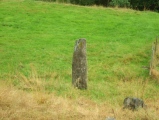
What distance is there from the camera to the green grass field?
12.4m

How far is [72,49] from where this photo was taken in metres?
19.6

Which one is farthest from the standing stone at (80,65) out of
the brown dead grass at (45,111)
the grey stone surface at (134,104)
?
the brown dead grass at (45,111)

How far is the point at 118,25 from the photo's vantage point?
2653 cm

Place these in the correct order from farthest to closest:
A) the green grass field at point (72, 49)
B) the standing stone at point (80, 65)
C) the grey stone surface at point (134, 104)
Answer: the standing stone at point (80, 65)
the green grass field at point (72, 49)
the grey stone surface at point (134, 104)

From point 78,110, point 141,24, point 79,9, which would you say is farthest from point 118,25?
point 78,110

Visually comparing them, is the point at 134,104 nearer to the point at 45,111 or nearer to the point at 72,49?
the point at 45,111

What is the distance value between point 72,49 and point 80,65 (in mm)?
6966

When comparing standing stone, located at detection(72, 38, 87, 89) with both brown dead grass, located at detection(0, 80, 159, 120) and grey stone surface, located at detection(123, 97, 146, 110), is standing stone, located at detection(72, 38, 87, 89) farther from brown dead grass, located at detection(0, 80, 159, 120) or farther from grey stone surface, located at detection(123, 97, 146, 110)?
brown dead grass, located at detection(0, 80, 159, 120)

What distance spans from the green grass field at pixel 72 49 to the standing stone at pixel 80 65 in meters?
0.37

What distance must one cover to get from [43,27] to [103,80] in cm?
1107

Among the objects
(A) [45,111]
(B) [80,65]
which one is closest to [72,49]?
(B) [80,65]

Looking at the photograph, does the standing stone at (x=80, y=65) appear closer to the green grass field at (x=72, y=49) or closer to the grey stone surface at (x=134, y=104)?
the green grass field at (x=72, y=49)

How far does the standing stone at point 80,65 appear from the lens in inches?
497

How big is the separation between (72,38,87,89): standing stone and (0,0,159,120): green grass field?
37cm
